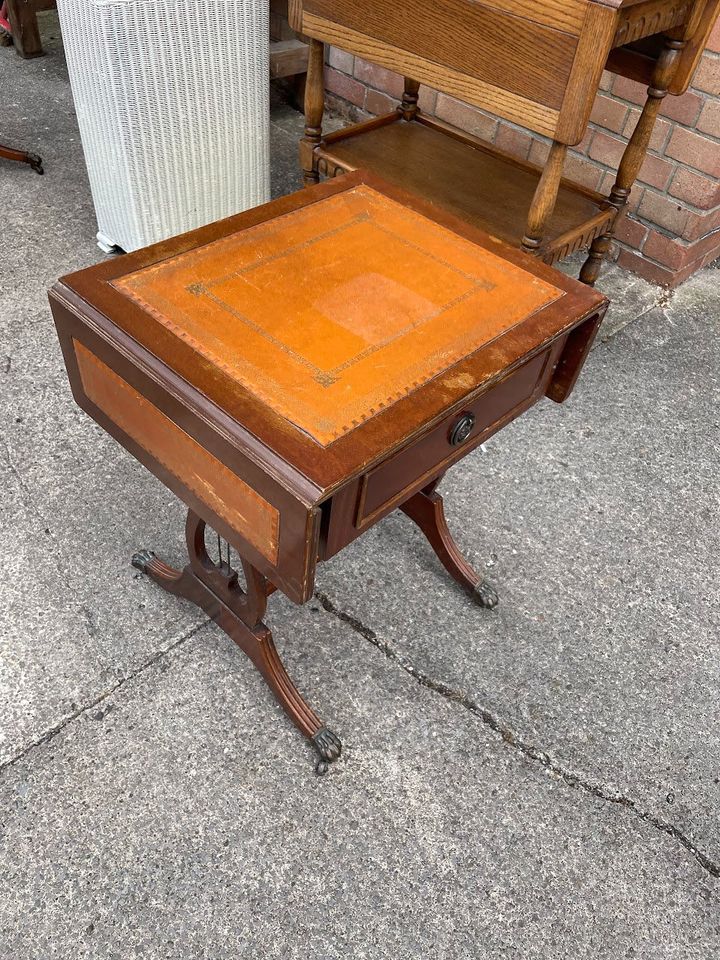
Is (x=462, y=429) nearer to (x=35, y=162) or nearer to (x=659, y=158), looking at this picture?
(x=659, y=158)

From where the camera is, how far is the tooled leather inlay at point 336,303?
3.51ft

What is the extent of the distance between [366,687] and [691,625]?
772 millimetres

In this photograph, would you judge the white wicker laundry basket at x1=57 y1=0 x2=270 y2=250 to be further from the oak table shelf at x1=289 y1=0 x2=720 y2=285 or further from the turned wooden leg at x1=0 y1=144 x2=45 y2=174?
the turned wooden leg at x1=0 y1=144 x2=45 y2=174

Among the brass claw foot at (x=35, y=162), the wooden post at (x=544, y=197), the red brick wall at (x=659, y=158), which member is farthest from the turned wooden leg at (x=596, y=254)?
the brass claw foot at (x=35, y=162)

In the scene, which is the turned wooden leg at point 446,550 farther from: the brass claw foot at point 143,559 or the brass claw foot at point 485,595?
the brass claw foot at point 143,559

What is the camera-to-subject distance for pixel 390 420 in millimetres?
1034

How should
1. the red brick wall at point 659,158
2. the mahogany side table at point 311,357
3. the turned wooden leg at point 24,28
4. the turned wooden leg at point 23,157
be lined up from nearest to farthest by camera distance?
the mahogany side table at point 311,357, the red brick wall at point 659,158, the turned wooden leg at point 23,157, the turned wooden leg at point 24,28

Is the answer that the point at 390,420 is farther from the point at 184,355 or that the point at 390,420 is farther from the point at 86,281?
the point at 86,281

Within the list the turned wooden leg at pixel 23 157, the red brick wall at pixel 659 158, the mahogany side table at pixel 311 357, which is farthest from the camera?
the turned wooden leg at pixel 23 157

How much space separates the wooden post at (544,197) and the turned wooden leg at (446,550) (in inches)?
24.4

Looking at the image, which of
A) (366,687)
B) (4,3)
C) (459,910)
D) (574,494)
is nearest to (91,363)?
(366,687)

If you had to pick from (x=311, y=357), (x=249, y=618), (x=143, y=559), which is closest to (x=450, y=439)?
(x=311, y=357)

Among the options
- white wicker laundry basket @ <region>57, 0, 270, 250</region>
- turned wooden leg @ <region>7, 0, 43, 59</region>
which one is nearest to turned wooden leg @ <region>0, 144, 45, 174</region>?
white wicker laundry basket @ <region>57, 0, 270, 250</region>

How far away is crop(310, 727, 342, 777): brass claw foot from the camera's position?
1450 millimetres
